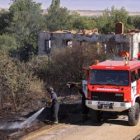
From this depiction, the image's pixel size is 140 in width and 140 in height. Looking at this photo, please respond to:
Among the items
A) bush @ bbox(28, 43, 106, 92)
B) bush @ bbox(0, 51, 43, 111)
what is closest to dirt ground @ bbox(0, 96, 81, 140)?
bush @ bbox(0, 51, 43, 111)

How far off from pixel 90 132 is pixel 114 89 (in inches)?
71.9

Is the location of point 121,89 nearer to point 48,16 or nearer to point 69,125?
point 69,125

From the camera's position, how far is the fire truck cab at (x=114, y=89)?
15.1 m

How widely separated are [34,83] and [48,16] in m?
47.1

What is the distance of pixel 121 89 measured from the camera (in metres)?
15.1

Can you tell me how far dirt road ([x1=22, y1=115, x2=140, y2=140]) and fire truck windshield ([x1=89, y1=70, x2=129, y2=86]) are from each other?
5.33ft

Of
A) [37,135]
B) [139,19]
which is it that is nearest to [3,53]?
[37,135]

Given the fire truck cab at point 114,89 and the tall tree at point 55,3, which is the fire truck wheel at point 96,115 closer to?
the fire truck cab at point 114,89

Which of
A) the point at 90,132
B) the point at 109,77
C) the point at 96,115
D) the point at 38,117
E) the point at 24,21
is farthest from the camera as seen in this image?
the point at 24,21

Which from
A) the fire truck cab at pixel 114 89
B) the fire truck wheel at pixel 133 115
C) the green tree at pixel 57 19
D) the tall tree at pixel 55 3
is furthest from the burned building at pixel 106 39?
the tall tree at pixel 55 3

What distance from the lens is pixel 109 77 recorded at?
50.8ft

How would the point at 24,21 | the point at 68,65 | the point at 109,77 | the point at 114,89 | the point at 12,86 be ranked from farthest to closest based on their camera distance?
the point at 24,21, the point at 68,65, the point at 12,86, the point at 109,77, the point at 114,89

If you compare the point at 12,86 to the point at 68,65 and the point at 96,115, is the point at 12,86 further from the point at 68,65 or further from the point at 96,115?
the point at 68,65

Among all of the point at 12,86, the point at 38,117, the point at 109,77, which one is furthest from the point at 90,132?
the point at 12,86
